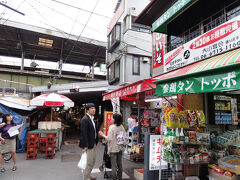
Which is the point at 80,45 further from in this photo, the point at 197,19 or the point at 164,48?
the point at 197,19

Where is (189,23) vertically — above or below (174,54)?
above

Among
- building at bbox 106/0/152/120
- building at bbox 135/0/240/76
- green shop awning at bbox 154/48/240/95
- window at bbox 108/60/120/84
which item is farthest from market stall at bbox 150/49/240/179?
window at bbox 108/60/120/84

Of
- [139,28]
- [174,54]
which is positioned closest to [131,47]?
[139,28]

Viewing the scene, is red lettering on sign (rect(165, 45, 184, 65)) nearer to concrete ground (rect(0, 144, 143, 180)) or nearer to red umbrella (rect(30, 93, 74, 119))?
concrete ground (rect(0, 144, 143, 180))

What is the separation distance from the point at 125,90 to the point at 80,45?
17.7 metres

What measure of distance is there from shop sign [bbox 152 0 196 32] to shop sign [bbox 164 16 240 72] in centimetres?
135

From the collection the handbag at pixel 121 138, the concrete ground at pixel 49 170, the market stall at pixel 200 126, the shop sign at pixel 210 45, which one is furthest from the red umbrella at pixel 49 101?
the market stall at pixel 200 126

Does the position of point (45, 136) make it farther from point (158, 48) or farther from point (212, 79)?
point (212, 79)

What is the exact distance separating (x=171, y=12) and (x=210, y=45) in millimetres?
2357

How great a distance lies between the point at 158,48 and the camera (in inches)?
339

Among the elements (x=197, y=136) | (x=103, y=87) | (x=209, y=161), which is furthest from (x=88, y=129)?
(x=103, y=87)

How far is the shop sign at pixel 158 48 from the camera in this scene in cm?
817

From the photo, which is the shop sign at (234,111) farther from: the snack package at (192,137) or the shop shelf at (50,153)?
the shop shelf at (50,153)

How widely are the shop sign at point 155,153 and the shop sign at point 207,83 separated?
158 cm
